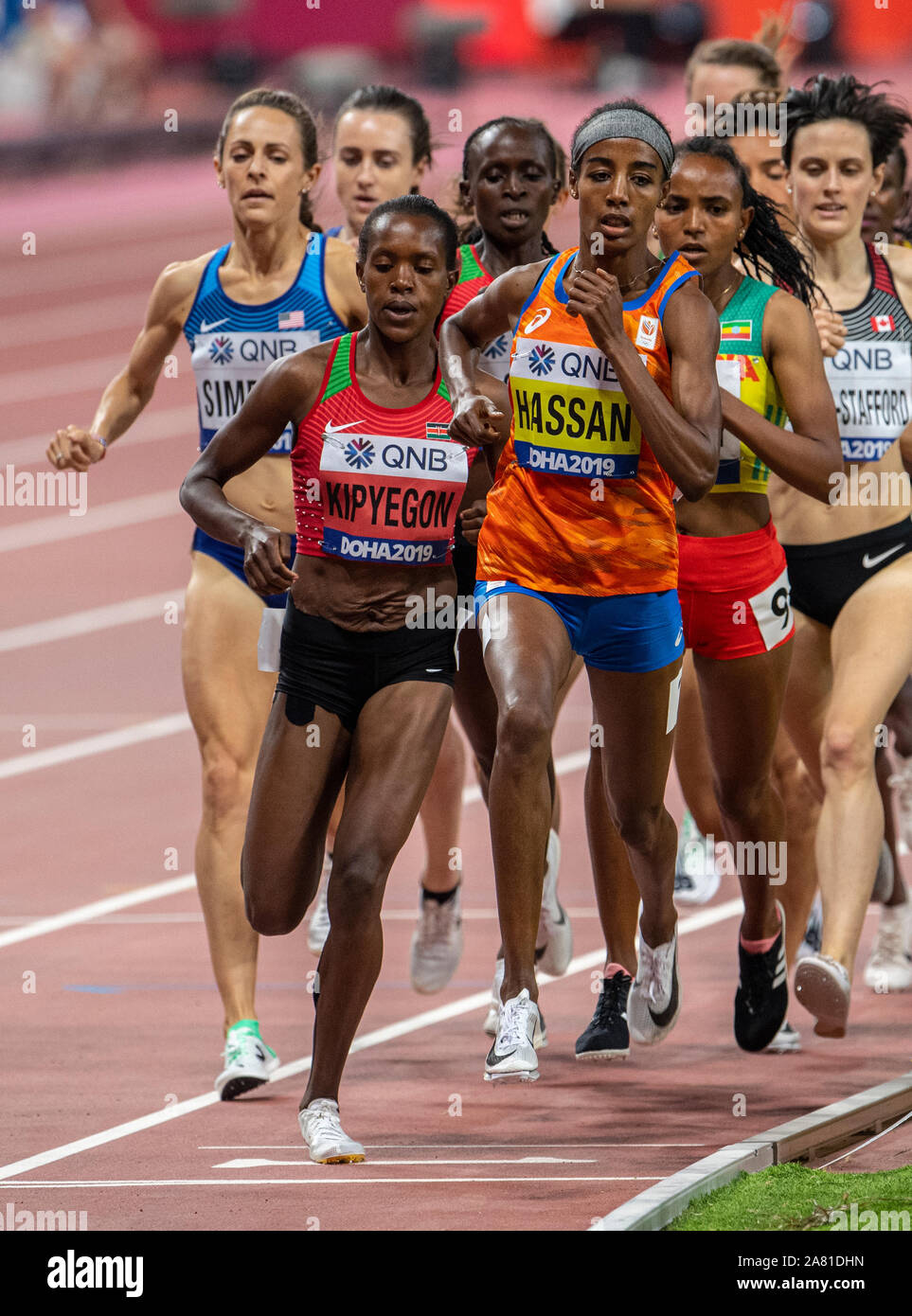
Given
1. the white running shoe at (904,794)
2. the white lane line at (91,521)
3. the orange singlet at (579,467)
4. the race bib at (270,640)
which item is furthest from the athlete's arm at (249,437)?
the white lane line at (91,521)

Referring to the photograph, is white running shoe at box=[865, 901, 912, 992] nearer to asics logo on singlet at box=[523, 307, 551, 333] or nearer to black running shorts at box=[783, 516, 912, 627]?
black running shorts at box=[783, 516, 912, 627]

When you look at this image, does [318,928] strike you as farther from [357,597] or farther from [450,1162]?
[357,597]

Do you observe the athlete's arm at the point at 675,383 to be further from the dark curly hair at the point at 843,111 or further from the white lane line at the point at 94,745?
the white lane line at the point at 94,745

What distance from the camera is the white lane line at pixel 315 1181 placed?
693 centimetres

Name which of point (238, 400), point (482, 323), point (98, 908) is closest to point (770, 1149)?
point (482, 323)

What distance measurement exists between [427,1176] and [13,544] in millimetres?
15462

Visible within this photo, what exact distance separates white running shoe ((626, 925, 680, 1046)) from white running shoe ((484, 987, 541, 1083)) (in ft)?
3.90

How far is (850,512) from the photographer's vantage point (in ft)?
29.0

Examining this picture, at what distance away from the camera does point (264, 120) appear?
870cm

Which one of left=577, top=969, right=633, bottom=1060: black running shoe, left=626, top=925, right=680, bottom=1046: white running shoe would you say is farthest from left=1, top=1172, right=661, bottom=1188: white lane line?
left=577, top=969, right=633, bottom=1060: black running shoe

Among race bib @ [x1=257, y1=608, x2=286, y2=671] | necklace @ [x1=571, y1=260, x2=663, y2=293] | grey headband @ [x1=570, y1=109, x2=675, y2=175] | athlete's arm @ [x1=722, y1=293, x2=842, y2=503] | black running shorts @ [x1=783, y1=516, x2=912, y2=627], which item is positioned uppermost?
grey headband @ [x1=570, y1=109, x2=675, y2=175]

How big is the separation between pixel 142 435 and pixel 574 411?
19.6m

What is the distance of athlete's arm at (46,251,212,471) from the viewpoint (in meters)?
8.81
